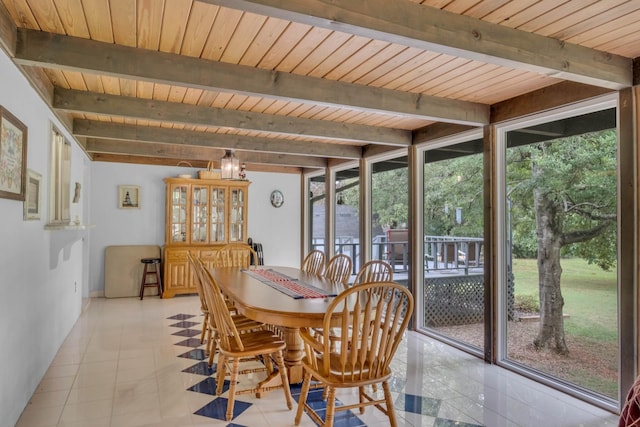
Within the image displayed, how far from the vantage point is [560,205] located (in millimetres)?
3184

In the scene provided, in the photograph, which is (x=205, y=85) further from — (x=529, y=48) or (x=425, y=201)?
(x=425, y=201)

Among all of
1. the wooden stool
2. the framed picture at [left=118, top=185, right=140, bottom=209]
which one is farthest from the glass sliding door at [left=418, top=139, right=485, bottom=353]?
the framed picture at [left=118, top=185, right=140, bottom=209]

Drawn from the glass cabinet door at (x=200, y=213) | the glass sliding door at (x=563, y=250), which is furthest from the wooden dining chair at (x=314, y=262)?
the glass cabinet door at (x=200, y=213)

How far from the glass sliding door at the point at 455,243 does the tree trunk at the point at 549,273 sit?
541mm

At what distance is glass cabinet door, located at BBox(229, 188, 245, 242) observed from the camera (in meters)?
6.96

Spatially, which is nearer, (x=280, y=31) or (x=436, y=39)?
(x=436, y=39)

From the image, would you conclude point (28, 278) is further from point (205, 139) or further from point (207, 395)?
point (205, 139)

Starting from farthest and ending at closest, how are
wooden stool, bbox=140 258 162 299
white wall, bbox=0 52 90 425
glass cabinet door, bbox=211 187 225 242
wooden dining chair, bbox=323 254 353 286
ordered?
1. glass cabinet door, bbox=211 187 225 242
2. wooden stool, bbox=140 258 162 299
3. wooden dining chair, bbox=323 254 353 286
4. white wall, bbox=0 52 90 425

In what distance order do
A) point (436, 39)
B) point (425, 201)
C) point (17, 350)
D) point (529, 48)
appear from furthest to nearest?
point (425, 201)
point (17, 350)
point (529, 48)
point (436, 39)

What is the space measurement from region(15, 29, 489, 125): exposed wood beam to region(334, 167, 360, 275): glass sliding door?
262 centimetres

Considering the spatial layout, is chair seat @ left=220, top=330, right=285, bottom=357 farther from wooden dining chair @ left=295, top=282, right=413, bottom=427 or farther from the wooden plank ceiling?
the wooden plank ceiling

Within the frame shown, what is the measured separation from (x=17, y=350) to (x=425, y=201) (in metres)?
3.95

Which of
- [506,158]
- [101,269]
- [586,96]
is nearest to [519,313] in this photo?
[506,158]

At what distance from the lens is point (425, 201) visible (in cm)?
472
